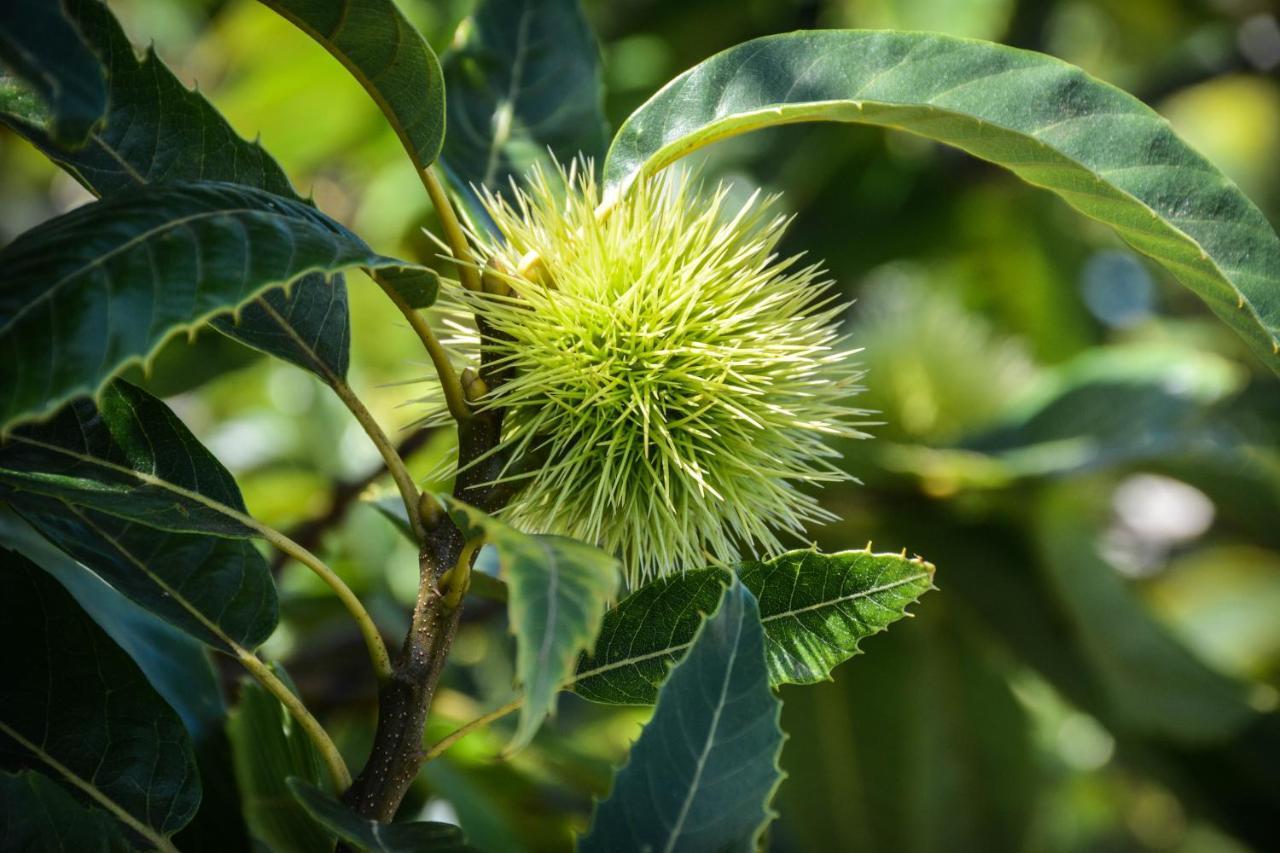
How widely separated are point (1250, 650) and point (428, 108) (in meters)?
3.10

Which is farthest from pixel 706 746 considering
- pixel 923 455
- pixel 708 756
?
pixel 923 455

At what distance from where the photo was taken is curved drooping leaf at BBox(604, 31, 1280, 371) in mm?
665

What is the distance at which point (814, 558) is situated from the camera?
2.26 ft

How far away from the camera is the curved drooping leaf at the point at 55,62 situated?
464 mm

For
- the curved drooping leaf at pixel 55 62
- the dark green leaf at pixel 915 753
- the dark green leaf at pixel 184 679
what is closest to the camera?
the curved drooping leaf at pixel 55 62

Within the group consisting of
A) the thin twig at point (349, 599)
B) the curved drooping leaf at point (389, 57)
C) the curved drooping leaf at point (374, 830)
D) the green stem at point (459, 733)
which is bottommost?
the curved drooping leaf at point (374, 830)

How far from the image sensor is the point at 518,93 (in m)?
0.99

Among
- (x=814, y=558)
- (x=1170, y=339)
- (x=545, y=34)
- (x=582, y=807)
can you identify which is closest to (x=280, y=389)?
(x=582, y=807)

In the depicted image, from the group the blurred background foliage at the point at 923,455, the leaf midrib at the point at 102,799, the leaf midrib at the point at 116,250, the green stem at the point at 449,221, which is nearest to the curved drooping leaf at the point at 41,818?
the leaf midrib at the point at 102,799

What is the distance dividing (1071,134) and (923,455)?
0.90 m

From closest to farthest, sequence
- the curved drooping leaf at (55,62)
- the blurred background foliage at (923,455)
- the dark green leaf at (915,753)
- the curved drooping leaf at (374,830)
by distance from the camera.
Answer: the curved drooping leaf at (55,62)
the curved drooping leaf at (374,830)
the blurred background foliage at (923,455)
the dark green leaf at (915,753)

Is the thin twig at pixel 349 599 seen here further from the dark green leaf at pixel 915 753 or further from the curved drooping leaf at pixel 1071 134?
the dark green leaf at pixel 915 753

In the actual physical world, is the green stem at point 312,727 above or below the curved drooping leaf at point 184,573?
below

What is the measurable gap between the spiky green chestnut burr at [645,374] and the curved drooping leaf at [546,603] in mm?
182
